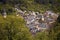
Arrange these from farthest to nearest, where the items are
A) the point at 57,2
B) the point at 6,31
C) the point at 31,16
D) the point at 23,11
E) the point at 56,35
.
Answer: the point at 57,2 < the point at 23,11 < the point at 31,16 < the point at 56,35 < the point at 6,31

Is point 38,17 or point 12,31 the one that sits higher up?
point 12,31

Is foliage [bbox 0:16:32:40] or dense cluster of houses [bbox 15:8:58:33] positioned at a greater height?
foliage [bbox 0:16:32:40]

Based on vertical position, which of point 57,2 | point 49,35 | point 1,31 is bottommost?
point 57,2

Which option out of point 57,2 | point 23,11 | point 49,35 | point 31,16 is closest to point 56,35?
point 49,35

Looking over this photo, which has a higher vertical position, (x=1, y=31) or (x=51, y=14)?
(x=1, y=31)

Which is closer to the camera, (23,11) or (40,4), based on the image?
(23,11)

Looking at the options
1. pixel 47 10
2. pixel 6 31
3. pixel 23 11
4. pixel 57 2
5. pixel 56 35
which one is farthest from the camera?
pixel 57 2

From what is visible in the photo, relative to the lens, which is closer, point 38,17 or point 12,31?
point 12,31

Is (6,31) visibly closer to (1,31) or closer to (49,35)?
(1,31)

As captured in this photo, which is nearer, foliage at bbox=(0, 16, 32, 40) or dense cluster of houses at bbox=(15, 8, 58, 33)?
foliage at bbox=(0, 16, 32, 40)

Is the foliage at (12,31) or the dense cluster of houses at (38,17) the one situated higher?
the foliage at (12,31)

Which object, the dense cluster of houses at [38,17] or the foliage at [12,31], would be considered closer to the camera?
the foliage at [12,31]
